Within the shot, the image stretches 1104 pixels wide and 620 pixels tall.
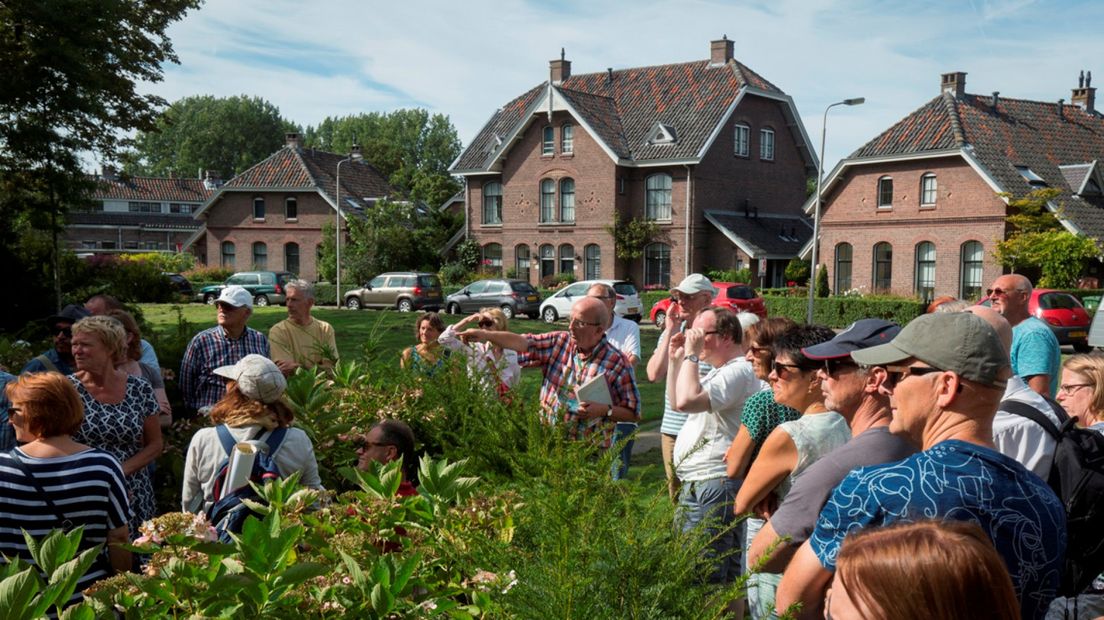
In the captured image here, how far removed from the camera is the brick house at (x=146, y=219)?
7500cm

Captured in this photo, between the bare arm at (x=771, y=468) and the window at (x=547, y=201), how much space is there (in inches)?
1354

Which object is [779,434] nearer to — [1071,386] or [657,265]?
[1071,386]

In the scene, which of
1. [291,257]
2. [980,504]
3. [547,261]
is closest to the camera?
[980,504]

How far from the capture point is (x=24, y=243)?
15148mm

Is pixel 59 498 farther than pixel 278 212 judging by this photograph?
No

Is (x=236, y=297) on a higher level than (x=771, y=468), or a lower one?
higher

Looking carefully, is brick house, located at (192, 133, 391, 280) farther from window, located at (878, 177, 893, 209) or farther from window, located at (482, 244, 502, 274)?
window, located at (878, 177, 893, 209)

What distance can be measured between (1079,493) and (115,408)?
13.7 feet

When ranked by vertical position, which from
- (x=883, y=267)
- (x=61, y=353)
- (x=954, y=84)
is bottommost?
(x=61, y=353)

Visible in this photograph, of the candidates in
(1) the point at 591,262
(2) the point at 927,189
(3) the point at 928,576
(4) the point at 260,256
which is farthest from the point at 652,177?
(3) the point at 928,576

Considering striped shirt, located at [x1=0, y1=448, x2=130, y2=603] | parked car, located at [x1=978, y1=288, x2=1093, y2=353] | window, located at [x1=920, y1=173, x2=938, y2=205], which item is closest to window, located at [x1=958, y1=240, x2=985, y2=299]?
window, located at [x1=920, y1=173, x2=938, y2=205]

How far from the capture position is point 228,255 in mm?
47906

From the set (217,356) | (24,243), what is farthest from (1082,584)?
(24,243)

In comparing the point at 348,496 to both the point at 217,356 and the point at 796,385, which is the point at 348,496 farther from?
the point at 217,356
